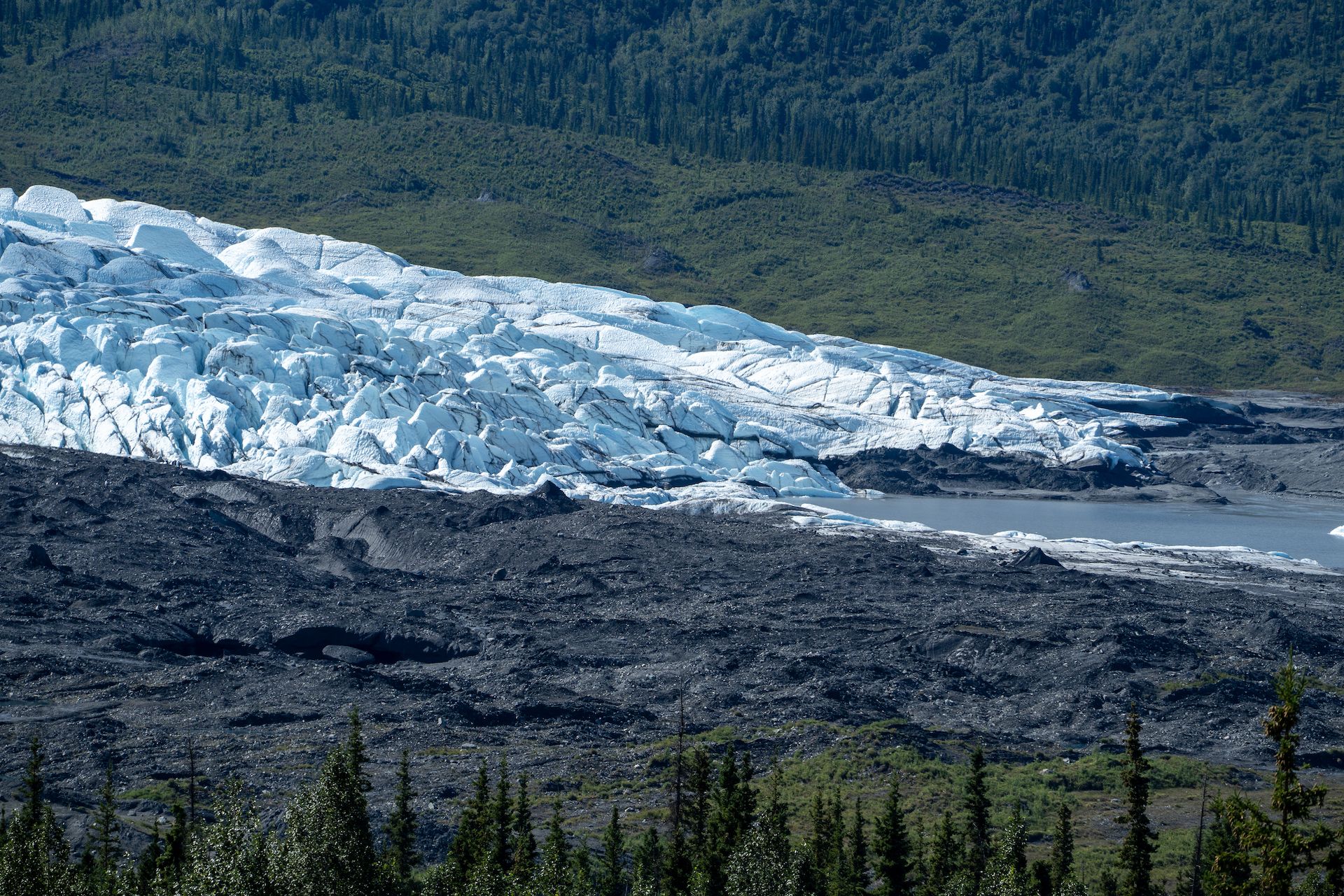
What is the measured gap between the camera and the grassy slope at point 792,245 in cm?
16212

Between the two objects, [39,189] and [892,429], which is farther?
[39,189]

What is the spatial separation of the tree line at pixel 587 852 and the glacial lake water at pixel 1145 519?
170ft

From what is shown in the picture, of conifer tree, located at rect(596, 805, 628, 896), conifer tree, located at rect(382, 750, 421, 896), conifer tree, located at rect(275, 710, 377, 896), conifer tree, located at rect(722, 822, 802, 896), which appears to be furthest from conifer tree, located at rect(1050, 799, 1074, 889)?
conifer tree, located at rect(275, 710, 377, 896)

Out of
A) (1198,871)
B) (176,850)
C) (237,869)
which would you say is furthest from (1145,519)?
(237,869)

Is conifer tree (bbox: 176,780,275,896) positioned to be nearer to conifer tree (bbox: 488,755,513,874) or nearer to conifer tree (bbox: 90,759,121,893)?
conifer tree (bbox: 90,759,121,893)

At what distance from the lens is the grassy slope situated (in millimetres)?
162125

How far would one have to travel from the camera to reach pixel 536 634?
199 ft

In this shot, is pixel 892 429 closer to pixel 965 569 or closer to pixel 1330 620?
pixel 965 569

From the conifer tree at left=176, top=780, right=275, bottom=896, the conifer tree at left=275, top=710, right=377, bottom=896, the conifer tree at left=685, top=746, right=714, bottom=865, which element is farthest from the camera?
the conifer tree at left=685, top=746, right=714, bottom=865

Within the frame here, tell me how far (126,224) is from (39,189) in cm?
894

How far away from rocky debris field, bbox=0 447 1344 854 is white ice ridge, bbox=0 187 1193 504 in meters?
6.77

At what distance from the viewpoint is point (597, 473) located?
92875 millimetres

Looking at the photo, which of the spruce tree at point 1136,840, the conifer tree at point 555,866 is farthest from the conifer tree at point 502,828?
the spruce tree at point 1136,840

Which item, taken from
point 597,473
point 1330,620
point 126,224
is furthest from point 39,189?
point 1330,620
